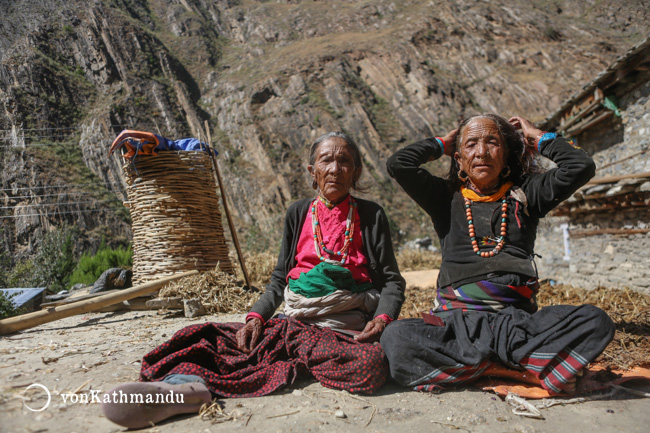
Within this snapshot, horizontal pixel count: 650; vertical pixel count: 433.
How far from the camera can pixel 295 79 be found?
36000 millimetres

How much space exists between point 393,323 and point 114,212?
25.5m

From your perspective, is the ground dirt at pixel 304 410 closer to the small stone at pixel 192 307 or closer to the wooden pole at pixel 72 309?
the wooden pole at pixel 72 309

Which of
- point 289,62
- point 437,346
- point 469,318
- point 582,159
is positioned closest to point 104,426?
point 437,346

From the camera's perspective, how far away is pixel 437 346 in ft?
6.37

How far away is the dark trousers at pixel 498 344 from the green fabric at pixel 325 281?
402 mm

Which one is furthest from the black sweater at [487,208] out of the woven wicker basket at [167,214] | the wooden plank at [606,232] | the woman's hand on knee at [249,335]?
the wooden plank at [606,232]

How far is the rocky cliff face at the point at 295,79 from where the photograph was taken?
25.9 metres

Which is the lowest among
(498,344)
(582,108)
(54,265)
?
(498,344)

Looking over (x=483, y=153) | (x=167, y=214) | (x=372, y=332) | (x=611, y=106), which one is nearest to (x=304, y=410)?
(x=372, y=332)

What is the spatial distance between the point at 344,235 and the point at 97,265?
7.80 m

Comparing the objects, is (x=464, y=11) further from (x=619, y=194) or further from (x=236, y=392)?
(x=236, y=392)

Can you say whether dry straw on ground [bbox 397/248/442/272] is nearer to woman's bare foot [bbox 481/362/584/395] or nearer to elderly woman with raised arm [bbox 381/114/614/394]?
elderly woman with raised arm [bbox 381/114/614/394]

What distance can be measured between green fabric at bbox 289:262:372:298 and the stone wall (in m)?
5.45

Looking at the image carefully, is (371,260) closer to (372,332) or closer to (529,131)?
(372,332)
